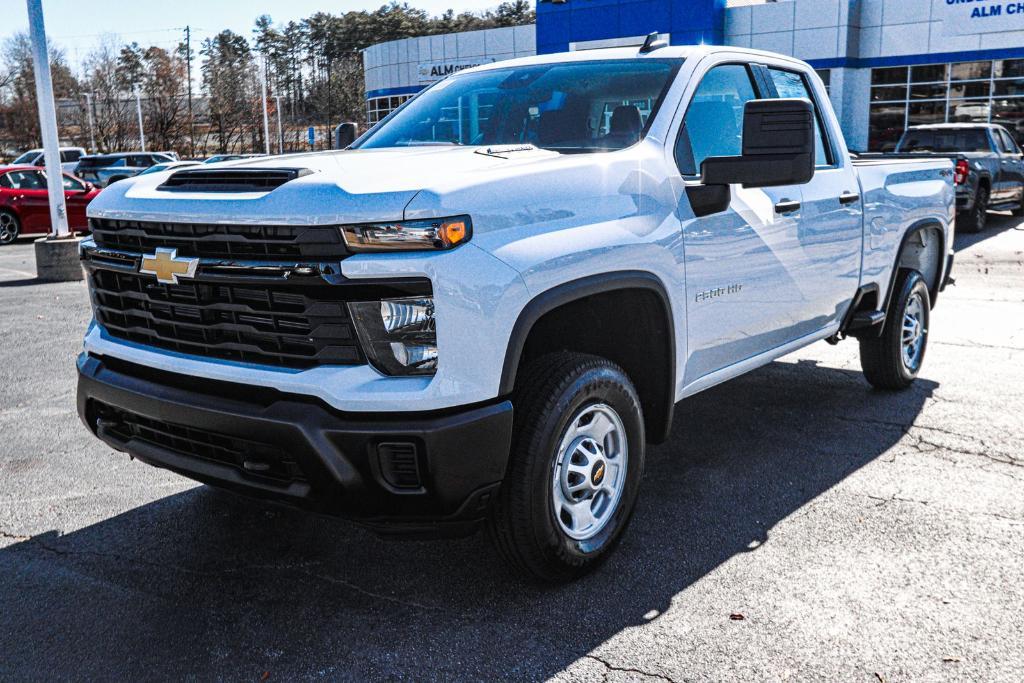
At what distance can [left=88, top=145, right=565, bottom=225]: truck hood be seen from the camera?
9.46 feet

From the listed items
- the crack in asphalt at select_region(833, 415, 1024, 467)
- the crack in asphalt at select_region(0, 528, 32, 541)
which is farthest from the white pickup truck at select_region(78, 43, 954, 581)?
the crack in asphalt at select_region(833, 415, 1024, 467)

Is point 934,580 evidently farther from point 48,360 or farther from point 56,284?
point 56,284

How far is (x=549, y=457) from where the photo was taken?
3.23m

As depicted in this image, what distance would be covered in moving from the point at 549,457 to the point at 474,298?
66cm

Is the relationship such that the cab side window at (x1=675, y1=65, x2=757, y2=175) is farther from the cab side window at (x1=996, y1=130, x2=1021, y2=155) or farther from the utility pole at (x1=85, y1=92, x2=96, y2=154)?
the utility pole at (x1=85, y1=92, x2=96, y2=154)

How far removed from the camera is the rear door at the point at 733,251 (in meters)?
3.96

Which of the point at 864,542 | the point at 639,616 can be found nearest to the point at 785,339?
the point at 864,542

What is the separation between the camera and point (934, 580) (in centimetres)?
358

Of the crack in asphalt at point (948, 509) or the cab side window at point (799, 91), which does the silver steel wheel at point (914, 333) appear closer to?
the cab side window at point (799, 91)

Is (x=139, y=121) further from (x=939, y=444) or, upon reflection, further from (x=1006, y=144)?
(x=939, y=444)

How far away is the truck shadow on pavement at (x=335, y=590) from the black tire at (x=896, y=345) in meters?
1.46

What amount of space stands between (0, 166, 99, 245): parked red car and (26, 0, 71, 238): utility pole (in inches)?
203

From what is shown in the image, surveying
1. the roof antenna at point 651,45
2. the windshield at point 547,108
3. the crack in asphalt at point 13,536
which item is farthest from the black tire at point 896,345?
the crack in asphalt at point 13,536

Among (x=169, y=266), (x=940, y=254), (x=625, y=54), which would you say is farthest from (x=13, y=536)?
(x=940, y=254)
